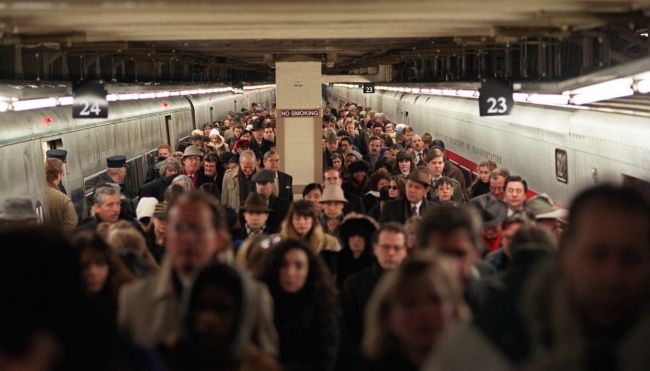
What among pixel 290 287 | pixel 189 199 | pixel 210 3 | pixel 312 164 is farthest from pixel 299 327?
pixel 312 164

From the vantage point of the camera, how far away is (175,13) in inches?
265

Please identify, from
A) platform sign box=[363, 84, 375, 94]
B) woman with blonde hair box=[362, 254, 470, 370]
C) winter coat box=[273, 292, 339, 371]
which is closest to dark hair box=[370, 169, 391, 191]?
winter coat box=[273, 292, 339, 371]

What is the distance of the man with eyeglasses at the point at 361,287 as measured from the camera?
5352 millimetres

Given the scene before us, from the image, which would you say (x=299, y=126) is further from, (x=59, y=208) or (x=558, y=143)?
(x=59, y=208)

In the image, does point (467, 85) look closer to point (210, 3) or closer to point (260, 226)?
point (260, 226)

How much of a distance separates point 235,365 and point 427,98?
27657mm

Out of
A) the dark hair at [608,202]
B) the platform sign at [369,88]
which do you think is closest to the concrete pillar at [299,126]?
the dark hair at [608,202]

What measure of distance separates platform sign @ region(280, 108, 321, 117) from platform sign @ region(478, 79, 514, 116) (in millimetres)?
4765

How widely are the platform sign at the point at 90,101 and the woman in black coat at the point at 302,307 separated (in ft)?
28.9

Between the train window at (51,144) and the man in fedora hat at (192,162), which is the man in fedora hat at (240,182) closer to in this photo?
the man in fedora hat at (192,162)

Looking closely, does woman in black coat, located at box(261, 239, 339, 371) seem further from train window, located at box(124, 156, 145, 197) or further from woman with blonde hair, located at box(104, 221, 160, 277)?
train window, located at box(124, 156, 145, 197)

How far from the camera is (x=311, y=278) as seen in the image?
515 centimetres

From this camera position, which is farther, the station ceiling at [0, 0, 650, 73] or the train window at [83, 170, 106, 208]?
the train window at [83, 170, 106, 208]

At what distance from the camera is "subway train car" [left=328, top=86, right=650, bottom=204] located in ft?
36.0
